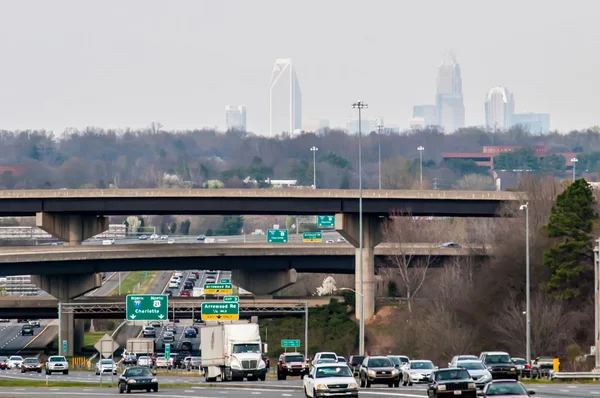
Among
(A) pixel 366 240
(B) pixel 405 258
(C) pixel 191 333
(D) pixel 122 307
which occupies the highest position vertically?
(A) pixel 366 240

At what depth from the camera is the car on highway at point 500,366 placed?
65.2 metres

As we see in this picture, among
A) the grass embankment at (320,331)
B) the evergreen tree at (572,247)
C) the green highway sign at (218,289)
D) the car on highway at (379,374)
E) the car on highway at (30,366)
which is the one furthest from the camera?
the grass embankment at (320,331)

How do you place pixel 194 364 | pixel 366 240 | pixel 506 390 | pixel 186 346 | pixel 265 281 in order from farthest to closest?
pixel 186 346 < pixel 265 281 < pixel 366 240 < pixel 194 364 < pixel 506 390

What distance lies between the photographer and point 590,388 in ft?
197

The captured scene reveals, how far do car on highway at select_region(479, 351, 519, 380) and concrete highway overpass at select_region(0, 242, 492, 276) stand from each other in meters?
56.2

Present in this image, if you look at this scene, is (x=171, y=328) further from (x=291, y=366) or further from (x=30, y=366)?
(x=291, y=366)

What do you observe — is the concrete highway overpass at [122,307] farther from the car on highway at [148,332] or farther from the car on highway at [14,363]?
the car on highway at [148,332]

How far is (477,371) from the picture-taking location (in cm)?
5947

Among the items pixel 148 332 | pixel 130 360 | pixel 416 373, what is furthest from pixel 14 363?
pixel 416 373

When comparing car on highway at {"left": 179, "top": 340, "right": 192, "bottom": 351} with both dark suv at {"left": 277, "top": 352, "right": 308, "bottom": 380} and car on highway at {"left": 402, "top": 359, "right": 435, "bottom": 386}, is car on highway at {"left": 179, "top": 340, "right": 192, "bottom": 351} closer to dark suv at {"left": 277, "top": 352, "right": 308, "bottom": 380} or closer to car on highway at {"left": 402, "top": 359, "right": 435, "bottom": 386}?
dark suv at {"left": 277, "top": 352, "right": 308, "bottom": 380}

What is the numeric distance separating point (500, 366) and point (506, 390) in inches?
861

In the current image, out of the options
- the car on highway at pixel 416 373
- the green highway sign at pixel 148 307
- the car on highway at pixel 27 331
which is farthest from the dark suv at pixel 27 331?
the car on highway at pixel 416 373

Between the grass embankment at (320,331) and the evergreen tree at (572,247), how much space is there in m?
25.3

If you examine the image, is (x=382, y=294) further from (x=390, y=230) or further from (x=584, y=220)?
(x=584, y=220)
